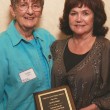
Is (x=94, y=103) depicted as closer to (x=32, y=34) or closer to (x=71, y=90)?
(x=71, y=90)

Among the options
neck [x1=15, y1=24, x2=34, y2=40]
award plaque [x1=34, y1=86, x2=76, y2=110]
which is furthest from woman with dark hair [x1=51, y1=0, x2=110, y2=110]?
neck [x1=15, y1=24, x2=34, y2=40]

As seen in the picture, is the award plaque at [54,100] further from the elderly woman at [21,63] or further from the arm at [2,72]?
the arm at [2,72]

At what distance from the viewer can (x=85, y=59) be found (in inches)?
66.6

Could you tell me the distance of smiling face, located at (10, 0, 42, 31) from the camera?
163cm

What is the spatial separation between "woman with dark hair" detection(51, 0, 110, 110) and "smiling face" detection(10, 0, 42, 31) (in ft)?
0.90

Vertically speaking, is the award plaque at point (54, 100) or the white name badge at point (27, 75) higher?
the white name badge at point (27, 75)

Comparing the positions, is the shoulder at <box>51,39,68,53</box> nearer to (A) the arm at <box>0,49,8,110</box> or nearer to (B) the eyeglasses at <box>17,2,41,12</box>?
(B) the eyeglasses at <box>17,2,41,12</box>

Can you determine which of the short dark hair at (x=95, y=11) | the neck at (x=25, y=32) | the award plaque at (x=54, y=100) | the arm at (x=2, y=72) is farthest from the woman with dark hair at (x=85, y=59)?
the arm at (x=2, y=72)

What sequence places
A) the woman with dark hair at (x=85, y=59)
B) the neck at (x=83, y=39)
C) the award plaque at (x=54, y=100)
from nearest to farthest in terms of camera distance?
the award plaque at (x=54, y=100) → the woman with dark hair at (x=85, y=59) → the neck at (x=83, y=39)

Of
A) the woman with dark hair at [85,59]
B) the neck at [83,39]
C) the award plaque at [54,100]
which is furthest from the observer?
the neck at [83,39]

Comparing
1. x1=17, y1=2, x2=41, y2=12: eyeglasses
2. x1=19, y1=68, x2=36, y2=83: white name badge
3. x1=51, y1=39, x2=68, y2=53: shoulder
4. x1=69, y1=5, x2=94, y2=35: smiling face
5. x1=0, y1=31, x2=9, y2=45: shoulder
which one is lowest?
x1=19, y1=68, x2=36, y2=83: white name badge

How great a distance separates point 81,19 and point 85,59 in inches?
11.5

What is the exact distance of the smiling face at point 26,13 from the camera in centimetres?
163

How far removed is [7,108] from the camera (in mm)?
1625
